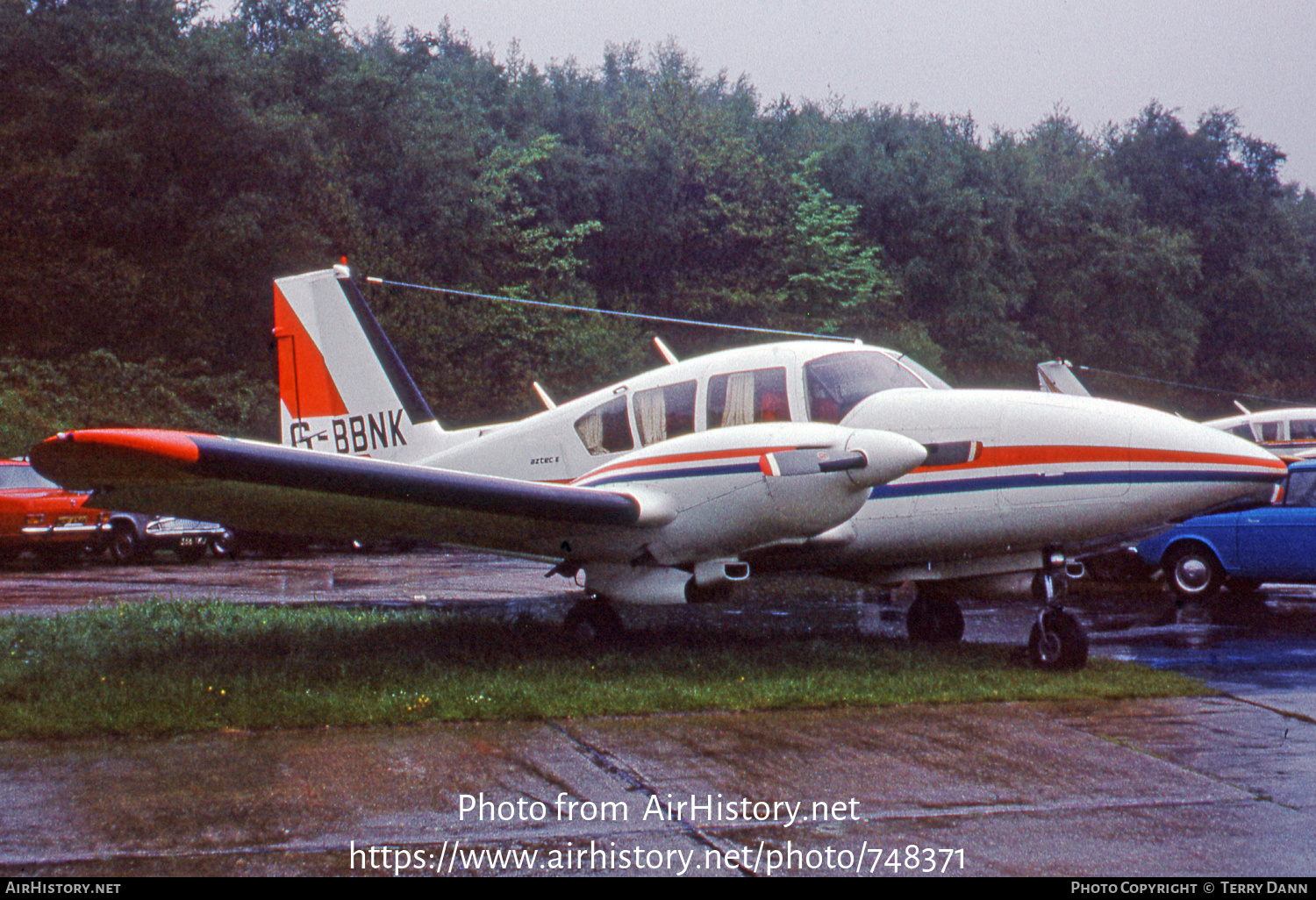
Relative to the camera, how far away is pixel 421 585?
16.3 meters

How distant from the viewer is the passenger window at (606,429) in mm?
9914

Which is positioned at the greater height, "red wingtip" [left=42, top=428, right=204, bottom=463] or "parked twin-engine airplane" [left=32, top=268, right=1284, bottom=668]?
"red wingtip" [left=42, top=428, right=204, bottom=463]

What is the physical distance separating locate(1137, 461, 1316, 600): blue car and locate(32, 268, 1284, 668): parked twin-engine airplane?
5.28 metres

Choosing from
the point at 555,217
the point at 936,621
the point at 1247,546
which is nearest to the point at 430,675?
the point at 936,621

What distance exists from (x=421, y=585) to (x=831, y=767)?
37.0ft

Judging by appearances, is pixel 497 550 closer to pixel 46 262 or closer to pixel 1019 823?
pixel 1019 823

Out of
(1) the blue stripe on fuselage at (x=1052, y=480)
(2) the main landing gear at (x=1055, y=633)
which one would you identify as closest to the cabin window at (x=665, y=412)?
(1) the blue stripe on fuselage at (x=1052, y=480)

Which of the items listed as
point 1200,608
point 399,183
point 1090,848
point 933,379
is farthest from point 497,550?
point 399,183

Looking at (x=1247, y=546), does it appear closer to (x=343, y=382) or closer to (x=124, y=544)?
(x=343, y=382)

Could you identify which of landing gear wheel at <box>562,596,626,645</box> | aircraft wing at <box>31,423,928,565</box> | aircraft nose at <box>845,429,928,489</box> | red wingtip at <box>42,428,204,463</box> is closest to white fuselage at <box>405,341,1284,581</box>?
aircraft wing at <box>31,423,928,565</box>

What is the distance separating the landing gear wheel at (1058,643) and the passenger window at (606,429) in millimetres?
3606

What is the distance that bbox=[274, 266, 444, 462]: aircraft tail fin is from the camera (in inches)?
469

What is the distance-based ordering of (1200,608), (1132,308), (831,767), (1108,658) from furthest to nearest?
(1132,308) → (1200,608) → (1108,658) → (831,767)

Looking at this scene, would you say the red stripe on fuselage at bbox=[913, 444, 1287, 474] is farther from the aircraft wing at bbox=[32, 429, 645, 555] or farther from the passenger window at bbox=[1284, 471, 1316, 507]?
the passenger window at bbox=[1284, 471, 1316, 507]
